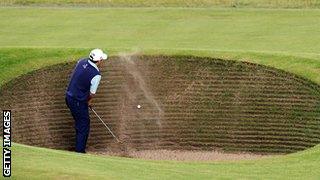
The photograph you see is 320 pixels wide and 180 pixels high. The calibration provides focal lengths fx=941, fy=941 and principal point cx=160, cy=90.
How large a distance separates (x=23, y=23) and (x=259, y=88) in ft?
43.3

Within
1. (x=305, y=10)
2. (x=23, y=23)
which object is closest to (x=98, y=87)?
(x=23, y=23)

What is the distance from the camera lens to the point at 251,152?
65.8 ft

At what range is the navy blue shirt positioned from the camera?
750 inches

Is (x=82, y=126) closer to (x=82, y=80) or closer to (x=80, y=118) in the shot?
(x=80, y=118)

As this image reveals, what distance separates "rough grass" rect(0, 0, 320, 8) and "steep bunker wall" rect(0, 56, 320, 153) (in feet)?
46.9

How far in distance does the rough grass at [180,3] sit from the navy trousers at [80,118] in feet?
54.6

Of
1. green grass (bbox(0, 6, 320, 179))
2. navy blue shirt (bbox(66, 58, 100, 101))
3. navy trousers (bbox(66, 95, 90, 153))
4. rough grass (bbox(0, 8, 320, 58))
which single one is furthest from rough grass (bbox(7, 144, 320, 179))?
rough grass (bbox(0, 8, 320, 58))

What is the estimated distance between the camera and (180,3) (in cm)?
3597

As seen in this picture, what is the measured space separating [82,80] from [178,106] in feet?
8.73

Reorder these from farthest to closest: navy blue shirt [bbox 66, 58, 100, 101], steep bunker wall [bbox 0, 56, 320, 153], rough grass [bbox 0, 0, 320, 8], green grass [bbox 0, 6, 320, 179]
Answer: rough grass [bbox 0, 0, 320, 8], steep bunker wall [bbox 0, 56, 320, 153], navy blue shirt [bbox 66, 58, 100, 101], green grass [bbox 0, 6, 320, 179]

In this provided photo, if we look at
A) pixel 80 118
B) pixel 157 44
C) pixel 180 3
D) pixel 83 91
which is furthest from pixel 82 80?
pixel 180 3

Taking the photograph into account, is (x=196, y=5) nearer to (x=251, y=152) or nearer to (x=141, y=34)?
(x=141, y=34)

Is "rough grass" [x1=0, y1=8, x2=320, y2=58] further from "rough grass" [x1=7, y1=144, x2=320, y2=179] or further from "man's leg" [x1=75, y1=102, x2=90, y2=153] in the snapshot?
"rough grass" [x1=7, y1=144, x2=320, y2=179]

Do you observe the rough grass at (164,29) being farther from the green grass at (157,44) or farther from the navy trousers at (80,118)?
the navy trousers at (80,118)
